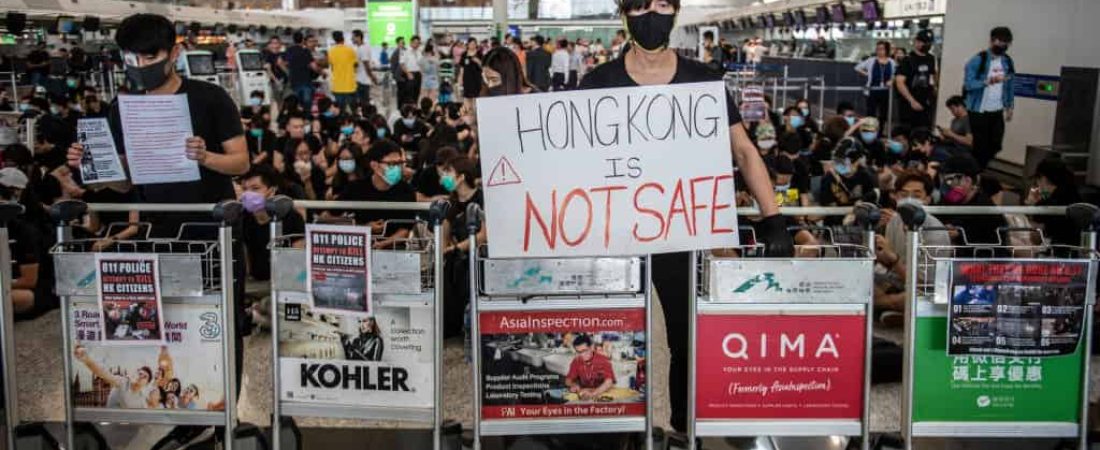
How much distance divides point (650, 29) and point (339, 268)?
1.33 metres

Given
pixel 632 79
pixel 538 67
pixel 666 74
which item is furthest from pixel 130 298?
pixel 538 67

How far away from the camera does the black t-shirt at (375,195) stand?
6.41 m

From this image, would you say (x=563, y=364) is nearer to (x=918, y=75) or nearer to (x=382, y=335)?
(x=382, y=335)

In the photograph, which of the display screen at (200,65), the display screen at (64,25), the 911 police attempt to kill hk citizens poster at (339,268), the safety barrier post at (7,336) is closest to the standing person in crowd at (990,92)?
the 911 police attempt to kill hk citizens poster at (339,268)

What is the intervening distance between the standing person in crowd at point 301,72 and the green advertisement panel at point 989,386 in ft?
46.0

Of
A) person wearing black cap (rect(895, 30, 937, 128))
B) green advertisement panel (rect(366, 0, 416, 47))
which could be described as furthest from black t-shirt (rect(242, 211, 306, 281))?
green advertisement panel (rect(366, 0, 416, 47))

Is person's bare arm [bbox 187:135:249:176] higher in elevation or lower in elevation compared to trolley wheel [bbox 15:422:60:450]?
higher

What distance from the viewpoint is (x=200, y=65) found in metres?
15.8

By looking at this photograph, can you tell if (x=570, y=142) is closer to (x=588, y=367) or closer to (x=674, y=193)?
(x=674, y=193)

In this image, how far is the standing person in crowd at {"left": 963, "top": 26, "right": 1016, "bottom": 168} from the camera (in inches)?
384

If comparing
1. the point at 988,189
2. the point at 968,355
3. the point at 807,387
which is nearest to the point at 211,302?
the point at 807,387

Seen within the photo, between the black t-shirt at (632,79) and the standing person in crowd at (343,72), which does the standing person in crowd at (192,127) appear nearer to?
the black t-shirt at (632,79)

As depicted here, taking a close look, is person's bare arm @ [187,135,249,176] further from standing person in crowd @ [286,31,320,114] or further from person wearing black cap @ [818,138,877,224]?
standing person in crowd @ [286,31,320,114]

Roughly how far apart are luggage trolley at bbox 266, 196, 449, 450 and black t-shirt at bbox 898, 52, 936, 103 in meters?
10.3
